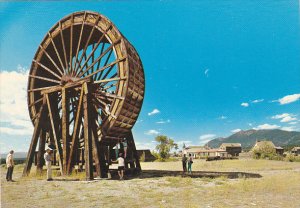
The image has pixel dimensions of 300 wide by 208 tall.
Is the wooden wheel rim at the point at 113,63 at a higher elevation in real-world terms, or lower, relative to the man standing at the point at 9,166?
higher

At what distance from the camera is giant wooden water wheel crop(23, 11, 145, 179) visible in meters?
10.6

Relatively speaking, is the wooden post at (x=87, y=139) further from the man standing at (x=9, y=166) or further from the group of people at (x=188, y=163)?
the group of people at (x=188, y=163)

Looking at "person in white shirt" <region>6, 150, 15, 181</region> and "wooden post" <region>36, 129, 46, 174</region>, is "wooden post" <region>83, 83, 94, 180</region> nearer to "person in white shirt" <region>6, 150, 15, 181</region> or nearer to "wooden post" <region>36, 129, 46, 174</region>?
"person in white shirt" <region>6, 150, 15, 181</region>

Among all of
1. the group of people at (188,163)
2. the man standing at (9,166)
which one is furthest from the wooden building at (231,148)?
the man standing at (9,166)

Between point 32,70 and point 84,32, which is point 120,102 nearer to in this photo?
point 84,32

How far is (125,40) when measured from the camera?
11.6m

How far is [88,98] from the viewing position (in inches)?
415

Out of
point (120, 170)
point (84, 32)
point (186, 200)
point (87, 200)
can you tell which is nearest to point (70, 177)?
point (120, 170)

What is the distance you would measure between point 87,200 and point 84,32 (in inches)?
375

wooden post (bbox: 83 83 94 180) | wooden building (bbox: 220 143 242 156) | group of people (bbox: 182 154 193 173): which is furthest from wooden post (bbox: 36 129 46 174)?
wooden building (bbox: 220 143 242 156)

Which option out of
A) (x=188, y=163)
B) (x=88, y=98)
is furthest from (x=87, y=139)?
(x=188, y=163)

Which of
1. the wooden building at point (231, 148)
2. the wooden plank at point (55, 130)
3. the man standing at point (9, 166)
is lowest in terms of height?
the man standing at point (9, 166)

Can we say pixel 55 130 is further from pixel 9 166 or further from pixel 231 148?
pixel 231 148

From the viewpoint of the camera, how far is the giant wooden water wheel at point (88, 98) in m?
10.6
